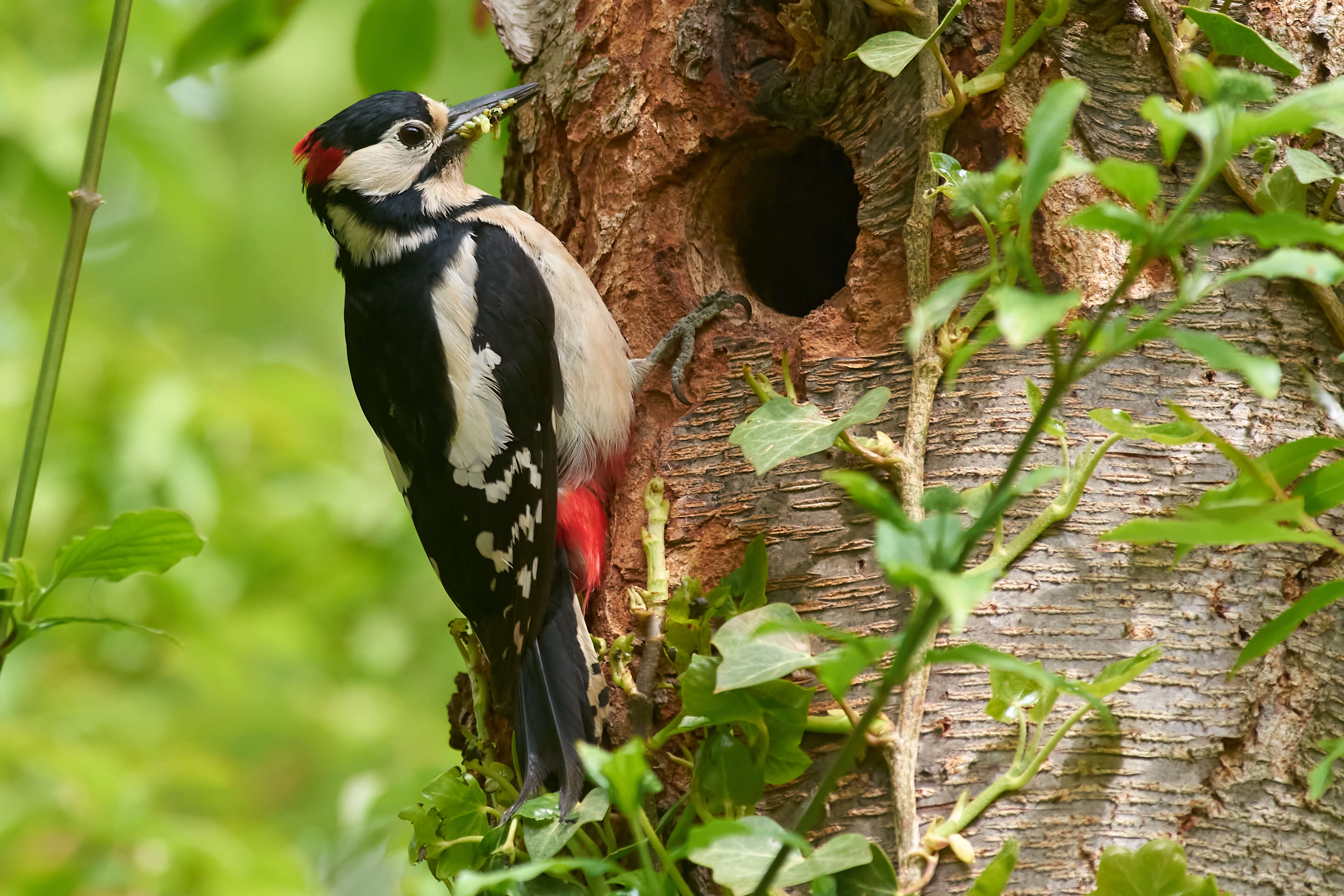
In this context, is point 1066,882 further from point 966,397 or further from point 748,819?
point 966,397

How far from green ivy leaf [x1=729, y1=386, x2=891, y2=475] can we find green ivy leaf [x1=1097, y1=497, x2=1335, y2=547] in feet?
1.02

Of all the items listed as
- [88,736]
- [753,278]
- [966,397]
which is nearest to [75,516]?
[88,736]

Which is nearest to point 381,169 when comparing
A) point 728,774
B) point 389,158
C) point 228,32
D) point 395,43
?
point 389,158

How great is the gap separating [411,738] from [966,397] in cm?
327

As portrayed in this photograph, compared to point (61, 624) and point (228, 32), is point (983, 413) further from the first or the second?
point (228, 32)

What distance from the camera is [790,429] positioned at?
134 cm

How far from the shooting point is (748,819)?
3.43 feet

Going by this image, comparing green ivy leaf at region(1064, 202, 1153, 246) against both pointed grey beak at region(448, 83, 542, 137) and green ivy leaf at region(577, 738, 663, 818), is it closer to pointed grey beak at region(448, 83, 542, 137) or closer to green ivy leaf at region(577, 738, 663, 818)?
green ivy leaf at region(577, 738, 663, 818)

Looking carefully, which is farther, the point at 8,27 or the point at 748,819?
the point at 8,27

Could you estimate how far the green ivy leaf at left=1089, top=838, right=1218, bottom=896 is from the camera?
47.7 inches

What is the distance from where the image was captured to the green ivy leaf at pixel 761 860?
1.13 meters

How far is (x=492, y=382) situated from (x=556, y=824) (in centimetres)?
92

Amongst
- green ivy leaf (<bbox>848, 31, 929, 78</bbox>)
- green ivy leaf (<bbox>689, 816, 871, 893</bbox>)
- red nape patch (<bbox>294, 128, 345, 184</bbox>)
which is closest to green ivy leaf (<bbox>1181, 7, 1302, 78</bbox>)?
green ivy leaf (<bbox>848, 31, 929, 78</bbox>)

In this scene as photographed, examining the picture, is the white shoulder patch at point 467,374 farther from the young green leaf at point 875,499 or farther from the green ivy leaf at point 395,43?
the young green leaf at point 875,499
